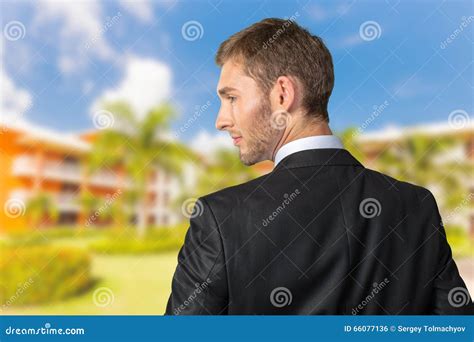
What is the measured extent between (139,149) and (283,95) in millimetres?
12412

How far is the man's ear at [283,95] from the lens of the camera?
1.37 metres

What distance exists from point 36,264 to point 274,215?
7896mm

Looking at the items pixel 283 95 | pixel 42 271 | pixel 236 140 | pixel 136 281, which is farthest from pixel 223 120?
pixel 136 281

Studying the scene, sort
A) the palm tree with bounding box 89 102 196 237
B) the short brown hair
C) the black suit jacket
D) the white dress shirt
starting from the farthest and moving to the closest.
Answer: the palm tree with bounding box 89 102 196 237 → the short brown hair → the white dress shirt → the black suit jacket

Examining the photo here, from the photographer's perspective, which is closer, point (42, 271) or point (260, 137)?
point (260, 137)

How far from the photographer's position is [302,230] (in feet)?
4.05

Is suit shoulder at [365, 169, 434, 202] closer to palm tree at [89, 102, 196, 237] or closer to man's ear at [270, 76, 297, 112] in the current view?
man's ear at [270, 76, 297, 112]

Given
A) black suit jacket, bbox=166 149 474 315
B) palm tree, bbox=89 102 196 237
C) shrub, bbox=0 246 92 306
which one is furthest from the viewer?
palm tree, bbox=89 102 196 237

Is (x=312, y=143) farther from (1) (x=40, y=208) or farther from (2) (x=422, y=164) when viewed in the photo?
(2) (x=422, y=164)

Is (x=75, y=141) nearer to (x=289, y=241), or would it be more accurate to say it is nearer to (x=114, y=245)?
(x=114, y=245)

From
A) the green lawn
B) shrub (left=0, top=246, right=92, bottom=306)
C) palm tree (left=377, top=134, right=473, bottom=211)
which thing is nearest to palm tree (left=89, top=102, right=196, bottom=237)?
the green lawn

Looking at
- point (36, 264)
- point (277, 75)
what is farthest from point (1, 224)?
point (277, 75)

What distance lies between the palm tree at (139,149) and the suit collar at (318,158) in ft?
38.7

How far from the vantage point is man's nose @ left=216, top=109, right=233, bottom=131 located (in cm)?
146
